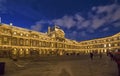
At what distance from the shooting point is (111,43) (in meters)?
97.4

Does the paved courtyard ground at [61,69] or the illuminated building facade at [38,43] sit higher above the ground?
the illuminated building facade at [38,43]

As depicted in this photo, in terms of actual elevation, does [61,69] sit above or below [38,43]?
below

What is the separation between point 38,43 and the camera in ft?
229

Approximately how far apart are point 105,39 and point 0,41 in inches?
2818

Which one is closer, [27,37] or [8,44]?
[8,44]

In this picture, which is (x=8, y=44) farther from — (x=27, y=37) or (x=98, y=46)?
(x=98, y=46)

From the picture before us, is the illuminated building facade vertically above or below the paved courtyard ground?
above

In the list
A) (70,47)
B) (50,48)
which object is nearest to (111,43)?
(70,47)

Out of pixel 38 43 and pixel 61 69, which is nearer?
pixel 61 69

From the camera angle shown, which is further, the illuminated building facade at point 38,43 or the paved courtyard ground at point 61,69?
the illuminated building facade at point 38,43

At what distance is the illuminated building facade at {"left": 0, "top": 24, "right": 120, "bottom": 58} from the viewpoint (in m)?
54.2

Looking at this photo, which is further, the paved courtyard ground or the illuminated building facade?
the illuminated building facade

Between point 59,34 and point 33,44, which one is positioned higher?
point 59,34

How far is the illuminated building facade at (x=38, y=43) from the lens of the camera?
54.2 meters
